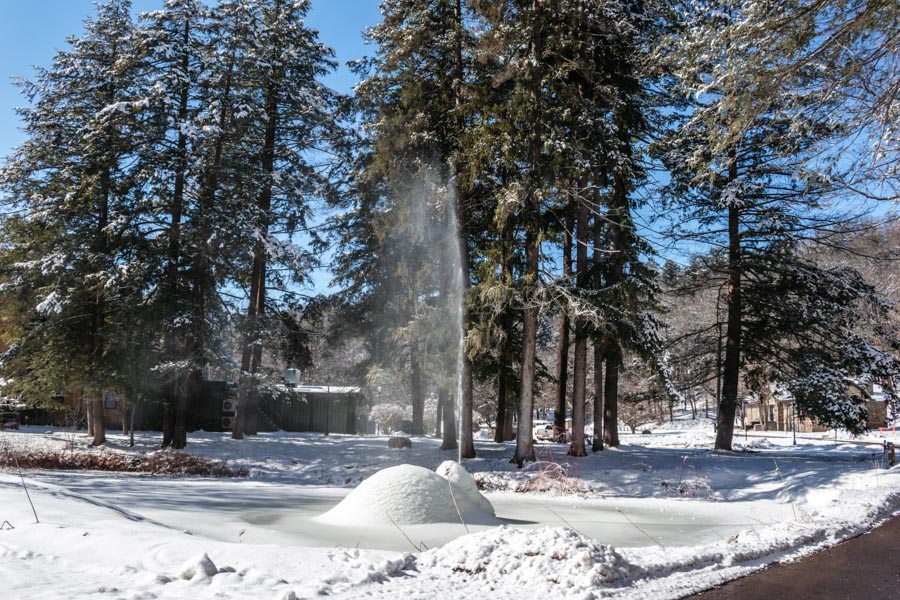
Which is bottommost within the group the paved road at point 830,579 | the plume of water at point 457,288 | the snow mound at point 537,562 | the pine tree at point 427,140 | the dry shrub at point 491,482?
the dry shrub at point 491,482

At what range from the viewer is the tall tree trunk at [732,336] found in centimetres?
1972

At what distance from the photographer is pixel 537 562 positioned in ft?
17.4

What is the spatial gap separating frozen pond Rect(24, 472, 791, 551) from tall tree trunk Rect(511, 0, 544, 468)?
10.7 feet

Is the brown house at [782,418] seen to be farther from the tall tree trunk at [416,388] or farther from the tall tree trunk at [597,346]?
the tall tree trunk at [416,388]

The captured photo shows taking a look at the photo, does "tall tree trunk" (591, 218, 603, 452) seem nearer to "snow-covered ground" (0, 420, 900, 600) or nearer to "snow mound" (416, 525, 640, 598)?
"snow-covered ground" (0, 420, 900, 600)

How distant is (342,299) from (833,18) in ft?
64.9

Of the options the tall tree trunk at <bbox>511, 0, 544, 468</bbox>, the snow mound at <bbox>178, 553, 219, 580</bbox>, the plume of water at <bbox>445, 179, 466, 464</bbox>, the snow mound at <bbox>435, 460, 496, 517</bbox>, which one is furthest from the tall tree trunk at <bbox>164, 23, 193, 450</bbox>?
the snow mound at <bbox>178, 553, 219, 580</bbox>

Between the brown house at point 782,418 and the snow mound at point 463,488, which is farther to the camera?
the brown house at point 782,418

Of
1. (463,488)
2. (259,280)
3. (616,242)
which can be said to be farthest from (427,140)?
(463,488)

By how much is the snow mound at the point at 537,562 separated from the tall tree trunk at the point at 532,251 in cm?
1128

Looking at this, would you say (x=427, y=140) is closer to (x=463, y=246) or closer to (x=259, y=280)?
(x=463, y=246)

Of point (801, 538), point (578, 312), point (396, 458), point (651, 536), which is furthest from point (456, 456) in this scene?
point (801, 538)

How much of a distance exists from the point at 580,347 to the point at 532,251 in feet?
10.6

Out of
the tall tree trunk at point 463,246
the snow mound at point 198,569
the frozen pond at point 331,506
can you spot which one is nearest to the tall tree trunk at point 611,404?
the tall tree trunk at point 463,246
